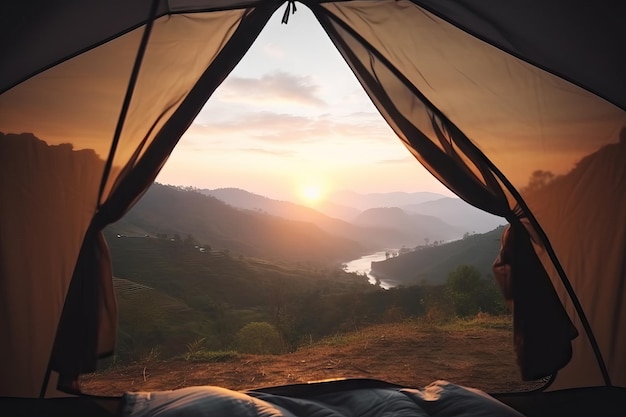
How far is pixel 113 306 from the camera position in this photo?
2869mm

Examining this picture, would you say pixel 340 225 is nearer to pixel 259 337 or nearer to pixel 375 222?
pixel 375 222

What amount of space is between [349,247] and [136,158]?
61503mm

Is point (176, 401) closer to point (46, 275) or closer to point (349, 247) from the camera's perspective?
Result: point (46, 275)

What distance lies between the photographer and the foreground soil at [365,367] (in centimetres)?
473

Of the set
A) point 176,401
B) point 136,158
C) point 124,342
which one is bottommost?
point 124,342

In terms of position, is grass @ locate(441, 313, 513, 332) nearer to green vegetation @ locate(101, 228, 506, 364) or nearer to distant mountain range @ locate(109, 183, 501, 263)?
green vegetation @ locate(101, 228, 506, 364)

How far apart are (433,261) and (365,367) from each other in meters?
38.8

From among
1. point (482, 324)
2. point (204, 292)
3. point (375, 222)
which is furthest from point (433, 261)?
point (375, 222)

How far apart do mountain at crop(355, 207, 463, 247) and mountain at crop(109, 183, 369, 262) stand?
1078 inches

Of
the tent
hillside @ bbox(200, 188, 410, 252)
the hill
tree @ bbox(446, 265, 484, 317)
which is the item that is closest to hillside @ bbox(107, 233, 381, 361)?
tree @ bbox(446, 265, 484, 317)

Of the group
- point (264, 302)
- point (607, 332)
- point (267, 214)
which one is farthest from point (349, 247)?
point (607, 332)

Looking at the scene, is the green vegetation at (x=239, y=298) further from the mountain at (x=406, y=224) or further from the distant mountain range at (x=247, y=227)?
the mountain at (x=406, y=224)

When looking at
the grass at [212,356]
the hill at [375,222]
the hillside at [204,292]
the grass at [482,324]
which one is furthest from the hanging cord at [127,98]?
the hill at [375,222]

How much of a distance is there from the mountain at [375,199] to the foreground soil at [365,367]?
8520cm
